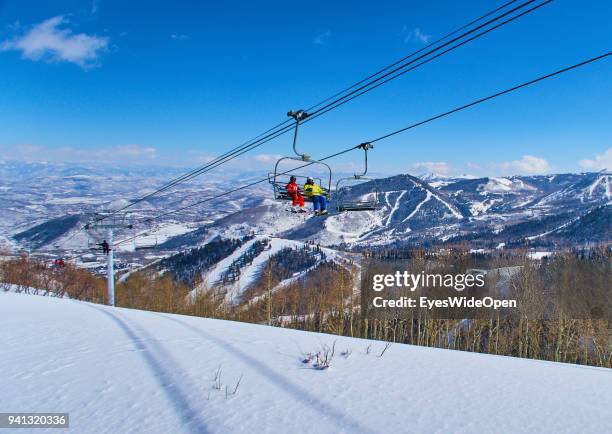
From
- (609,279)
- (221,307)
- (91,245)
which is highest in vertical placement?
(91,245)

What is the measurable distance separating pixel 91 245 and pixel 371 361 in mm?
23738

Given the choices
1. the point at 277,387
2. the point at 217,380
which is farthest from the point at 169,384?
the point at 277,387

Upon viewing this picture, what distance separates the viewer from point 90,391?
536cm

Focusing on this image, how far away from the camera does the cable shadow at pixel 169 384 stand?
4574 mm

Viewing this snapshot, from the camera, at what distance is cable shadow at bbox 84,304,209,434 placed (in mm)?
4574

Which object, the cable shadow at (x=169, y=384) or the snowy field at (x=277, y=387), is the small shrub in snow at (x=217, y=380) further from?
the cable shadow at (x=169, y=384)

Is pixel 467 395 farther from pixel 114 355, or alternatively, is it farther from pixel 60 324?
pixel 60 324

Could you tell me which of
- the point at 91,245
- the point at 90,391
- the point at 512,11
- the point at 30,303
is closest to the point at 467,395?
the point at 90,391

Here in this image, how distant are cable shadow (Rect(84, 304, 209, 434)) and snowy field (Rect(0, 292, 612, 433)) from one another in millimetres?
18

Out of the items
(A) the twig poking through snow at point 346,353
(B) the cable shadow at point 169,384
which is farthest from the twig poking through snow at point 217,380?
(A) the twig poking through snow at point 346,353

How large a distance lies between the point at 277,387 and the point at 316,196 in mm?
7614

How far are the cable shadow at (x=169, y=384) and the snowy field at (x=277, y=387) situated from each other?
18 millimetres

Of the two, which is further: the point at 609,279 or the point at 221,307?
the point at 221,307

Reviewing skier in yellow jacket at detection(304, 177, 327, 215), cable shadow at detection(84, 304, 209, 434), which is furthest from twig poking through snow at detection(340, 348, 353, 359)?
skier in yellow jacket at detection(304, 177, 327, 215)
